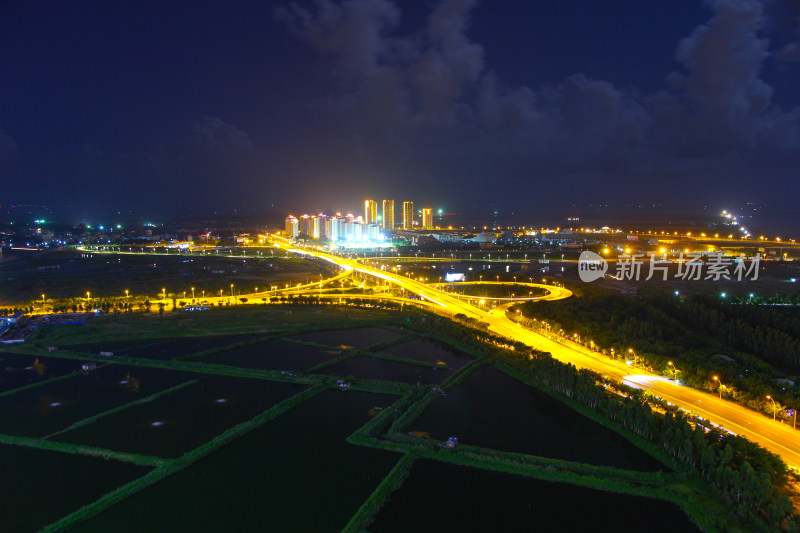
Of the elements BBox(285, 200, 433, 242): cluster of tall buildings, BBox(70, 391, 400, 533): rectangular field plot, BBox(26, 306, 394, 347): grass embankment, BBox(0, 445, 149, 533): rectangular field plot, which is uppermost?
BBox(285, 200, 433, 242): cluster of tall buildings

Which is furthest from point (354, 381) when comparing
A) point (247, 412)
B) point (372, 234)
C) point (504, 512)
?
point (372, 234)

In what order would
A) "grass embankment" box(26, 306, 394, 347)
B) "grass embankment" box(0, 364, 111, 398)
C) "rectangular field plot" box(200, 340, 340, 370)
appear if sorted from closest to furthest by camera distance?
"grass embankment" box(0, 364, 111, 398), "rectangular field plot" box(200, 340, 340, 370), "grass embankment" box(26, 306, 394, 347)

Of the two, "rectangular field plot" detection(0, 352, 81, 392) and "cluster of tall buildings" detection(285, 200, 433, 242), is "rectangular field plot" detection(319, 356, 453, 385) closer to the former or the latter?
"rectangular field plot" detection(0, 352, 81, 392)

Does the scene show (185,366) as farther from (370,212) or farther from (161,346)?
(370,212)

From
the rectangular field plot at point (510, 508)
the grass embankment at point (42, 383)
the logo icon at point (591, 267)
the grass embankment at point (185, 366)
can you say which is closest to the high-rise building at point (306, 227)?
the logo icon at point (591, 267)

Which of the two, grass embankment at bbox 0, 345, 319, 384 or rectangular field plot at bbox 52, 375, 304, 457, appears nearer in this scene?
rectangular field plot at bbox 52, 375, 304, 457

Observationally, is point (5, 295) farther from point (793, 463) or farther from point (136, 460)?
point (793, 463)

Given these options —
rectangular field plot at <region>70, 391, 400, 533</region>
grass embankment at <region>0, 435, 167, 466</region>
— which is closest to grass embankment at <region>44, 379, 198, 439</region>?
grass embankment at <region>0, 435, 167, 466</region>
